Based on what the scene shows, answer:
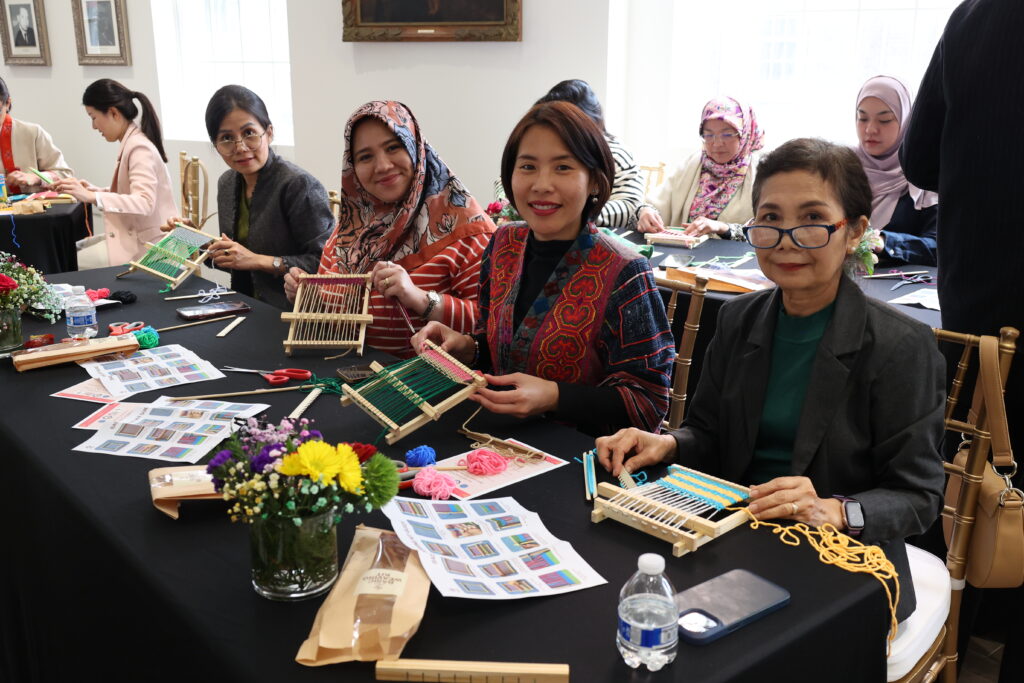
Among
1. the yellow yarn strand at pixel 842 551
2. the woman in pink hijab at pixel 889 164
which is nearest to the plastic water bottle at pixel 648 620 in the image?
the yellow yarn strand at pixel 842 551

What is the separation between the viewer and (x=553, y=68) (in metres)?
5.17

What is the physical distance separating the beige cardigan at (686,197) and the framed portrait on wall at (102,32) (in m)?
5.22

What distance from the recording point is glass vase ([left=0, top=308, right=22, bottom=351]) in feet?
7.88

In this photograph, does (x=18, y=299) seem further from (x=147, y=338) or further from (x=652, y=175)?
(x=652, y=175)

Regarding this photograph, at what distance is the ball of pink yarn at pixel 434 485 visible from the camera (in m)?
1.53

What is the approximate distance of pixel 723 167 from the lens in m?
4.66

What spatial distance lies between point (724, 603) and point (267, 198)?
2.99 m

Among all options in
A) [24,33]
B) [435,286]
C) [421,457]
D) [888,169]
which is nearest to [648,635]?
[421,457]

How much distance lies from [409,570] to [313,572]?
0.14 m

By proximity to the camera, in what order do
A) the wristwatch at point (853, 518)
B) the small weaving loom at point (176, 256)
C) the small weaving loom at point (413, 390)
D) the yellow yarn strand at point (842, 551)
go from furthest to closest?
1. the small weaving loom at point (176, 256)
2. the small weaving loom at point (413, 390)
3. the wristwatch at point (853, 518)
4. the yellow yarn strand at point (842, 551)

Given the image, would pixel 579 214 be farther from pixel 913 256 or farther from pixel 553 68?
pixel 553 68

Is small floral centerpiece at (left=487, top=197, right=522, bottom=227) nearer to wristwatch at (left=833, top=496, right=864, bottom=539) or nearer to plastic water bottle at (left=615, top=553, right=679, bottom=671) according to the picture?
wristwatch at (left=833, top=496, right=864, bottom=539)

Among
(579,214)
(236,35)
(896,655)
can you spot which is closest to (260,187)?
(579,214)

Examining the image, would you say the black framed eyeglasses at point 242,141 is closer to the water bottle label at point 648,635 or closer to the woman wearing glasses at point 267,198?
the woman wearing glasses at point 267,198
